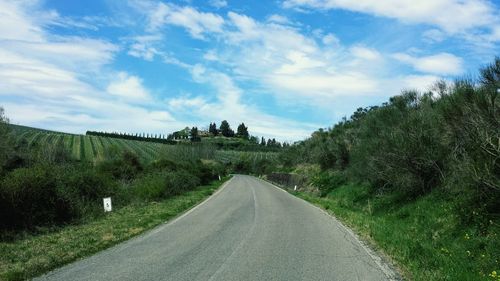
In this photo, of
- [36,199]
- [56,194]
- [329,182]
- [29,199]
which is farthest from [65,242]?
[329,182]

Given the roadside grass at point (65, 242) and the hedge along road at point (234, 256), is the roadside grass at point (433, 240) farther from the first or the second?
the roadside grass at point (65, 242)

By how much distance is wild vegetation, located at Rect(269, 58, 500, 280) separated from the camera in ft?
34.2

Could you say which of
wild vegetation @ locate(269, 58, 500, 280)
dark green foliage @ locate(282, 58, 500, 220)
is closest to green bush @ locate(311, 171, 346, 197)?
dark green foliage @ locate(282, 58, 500, 220)

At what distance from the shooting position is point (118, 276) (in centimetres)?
847

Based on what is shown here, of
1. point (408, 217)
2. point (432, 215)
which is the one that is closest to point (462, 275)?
point (432, 215)

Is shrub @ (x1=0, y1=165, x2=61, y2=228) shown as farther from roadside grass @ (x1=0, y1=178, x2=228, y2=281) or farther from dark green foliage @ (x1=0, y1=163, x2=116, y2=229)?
roadside grass @ (x1=0, y1=178, x2=228, y2=281)

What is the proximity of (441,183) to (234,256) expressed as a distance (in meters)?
11.2

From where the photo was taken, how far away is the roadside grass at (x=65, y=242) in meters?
9.24

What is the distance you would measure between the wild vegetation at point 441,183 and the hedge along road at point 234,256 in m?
1.10

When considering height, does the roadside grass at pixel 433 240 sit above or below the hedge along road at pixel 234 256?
above

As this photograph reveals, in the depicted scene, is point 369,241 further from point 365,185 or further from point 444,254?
point 365,185

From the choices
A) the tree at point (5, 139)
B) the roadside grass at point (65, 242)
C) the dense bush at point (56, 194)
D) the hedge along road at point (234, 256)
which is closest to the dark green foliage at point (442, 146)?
the hedge along road at point (234, 256)

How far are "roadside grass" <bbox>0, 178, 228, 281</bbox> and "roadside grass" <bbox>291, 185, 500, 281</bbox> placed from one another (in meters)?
6.97

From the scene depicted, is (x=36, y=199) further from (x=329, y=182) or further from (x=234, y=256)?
(x=329, y=182)
